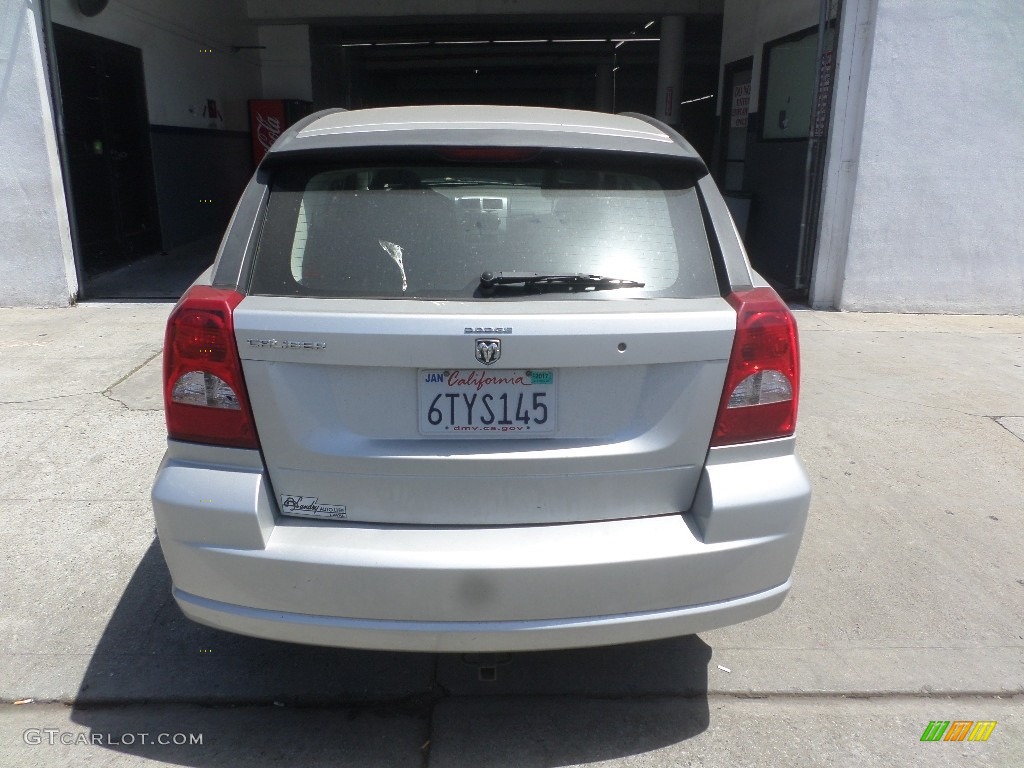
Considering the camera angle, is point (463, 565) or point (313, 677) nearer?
point (463, 565)

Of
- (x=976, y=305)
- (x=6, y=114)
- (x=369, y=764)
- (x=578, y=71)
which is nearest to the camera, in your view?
(x=369, y=764)

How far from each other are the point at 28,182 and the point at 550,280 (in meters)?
6.85

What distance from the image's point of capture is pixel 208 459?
254 centimetres

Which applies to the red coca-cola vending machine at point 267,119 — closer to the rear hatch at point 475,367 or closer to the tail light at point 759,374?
the rear hatch at point 475,367

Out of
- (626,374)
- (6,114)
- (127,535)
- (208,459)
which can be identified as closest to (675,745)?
(626,374)

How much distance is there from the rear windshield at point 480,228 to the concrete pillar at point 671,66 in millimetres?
14343

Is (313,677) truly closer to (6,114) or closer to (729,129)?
(6,114)

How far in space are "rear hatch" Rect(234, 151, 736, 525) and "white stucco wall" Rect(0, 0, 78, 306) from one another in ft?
20.2

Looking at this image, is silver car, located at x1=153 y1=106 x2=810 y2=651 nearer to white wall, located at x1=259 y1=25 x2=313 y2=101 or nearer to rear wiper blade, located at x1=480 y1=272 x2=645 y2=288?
rear wiper blade, located at x1=480 y1=272 x2=645 y2=288

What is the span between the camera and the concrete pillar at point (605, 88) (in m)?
26.8

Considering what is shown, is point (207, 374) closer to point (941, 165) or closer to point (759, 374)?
point (759, 374)

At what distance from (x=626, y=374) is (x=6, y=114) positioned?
7.22 m

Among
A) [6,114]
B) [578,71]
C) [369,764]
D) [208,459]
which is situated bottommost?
[369,764]

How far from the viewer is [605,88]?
27125 mm
